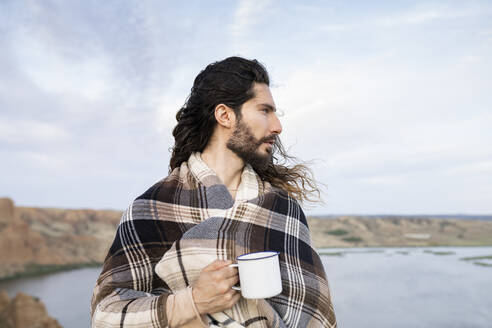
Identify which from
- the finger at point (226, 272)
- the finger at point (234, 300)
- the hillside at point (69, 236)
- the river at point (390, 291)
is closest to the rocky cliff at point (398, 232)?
the hillside at point (69, 236)

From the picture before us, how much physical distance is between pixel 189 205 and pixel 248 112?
0.65 metres

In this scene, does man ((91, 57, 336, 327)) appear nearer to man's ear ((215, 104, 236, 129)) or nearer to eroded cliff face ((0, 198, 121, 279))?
man's ear ((215, 104, 236, 129))

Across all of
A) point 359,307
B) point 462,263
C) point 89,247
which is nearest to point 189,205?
point 359,307

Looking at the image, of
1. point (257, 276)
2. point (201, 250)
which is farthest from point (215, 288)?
point (201, 250)

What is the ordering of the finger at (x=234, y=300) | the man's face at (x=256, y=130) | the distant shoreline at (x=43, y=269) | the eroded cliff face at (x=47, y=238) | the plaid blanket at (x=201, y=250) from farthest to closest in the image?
the eroded cliff face at (x=47, y=238)
the distant shoreline at (x=43, y=269)
the man's face at (x=256, y=130)
the plaid blanket at (x=201, y=250)
the finger at (x=234, y=300)

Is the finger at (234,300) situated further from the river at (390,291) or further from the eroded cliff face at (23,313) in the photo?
the eroded cliff face at (23,313)

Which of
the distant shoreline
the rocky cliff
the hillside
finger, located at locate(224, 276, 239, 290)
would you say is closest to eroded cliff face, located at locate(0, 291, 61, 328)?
the distant shoreline

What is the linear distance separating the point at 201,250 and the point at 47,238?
12.3 metres

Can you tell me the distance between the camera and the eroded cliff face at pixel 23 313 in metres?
9.45

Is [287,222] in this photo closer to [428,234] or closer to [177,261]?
[177,261]

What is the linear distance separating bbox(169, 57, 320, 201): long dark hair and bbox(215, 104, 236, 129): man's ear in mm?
31

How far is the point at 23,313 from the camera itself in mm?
9570

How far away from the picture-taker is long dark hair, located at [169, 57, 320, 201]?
231cm

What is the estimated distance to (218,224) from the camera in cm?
201
